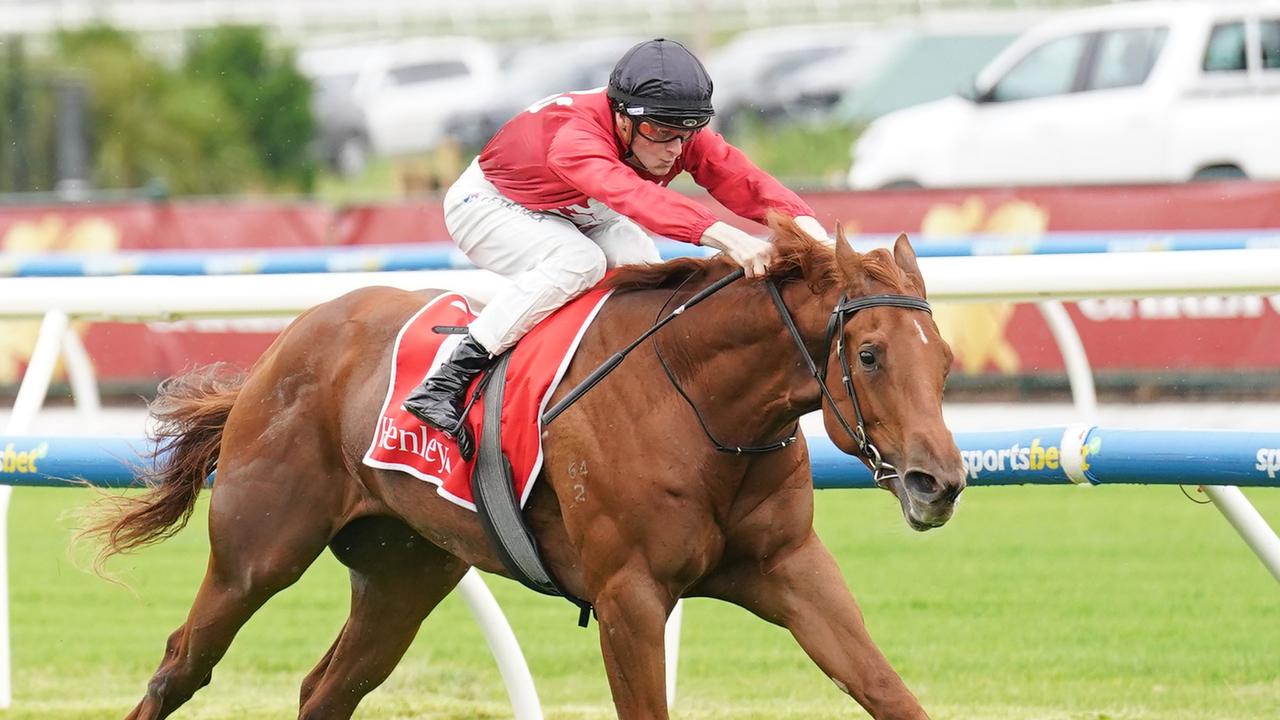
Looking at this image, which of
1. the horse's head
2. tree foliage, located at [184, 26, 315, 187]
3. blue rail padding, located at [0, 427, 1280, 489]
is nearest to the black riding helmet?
the horse's head

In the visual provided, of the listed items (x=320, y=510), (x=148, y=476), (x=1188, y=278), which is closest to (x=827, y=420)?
(x=1188, y=278)

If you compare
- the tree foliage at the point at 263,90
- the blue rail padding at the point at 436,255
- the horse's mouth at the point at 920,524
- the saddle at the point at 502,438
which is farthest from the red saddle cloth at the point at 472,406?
the tree foliage at the point at 263,90

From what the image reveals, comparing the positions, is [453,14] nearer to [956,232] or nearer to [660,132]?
[956,232]

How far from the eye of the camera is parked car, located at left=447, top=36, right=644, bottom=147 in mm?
24328

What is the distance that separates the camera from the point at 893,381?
12.1ft

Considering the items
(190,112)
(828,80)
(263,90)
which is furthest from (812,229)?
(263,90)

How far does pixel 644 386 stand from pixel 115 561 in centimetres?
467

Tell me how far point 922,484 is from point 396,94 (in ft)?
76.7

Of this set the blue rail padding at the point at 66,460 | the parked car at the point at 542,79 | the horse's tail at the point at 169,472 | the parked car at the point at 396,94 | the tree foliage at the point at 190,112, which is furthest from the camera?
the parked car at the point at 396,94

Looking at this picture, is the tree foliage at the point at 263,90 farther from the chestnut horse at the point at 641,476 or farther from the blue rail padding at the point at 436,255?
the chestnut horse at the point at 641,476

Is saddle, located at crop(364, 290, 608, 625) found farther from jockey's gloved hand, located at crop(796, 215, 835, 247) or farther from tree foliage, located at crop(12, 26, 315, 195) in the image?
tree foliage, located at crop(12, 26, 315, 195)

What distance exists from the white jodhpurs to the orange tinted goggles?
33cm

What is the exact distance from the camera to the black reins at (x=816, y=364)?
3.76 metres

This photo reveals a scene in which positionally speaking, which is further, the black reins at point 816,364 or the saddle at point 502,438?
the saddle at point 502,438
